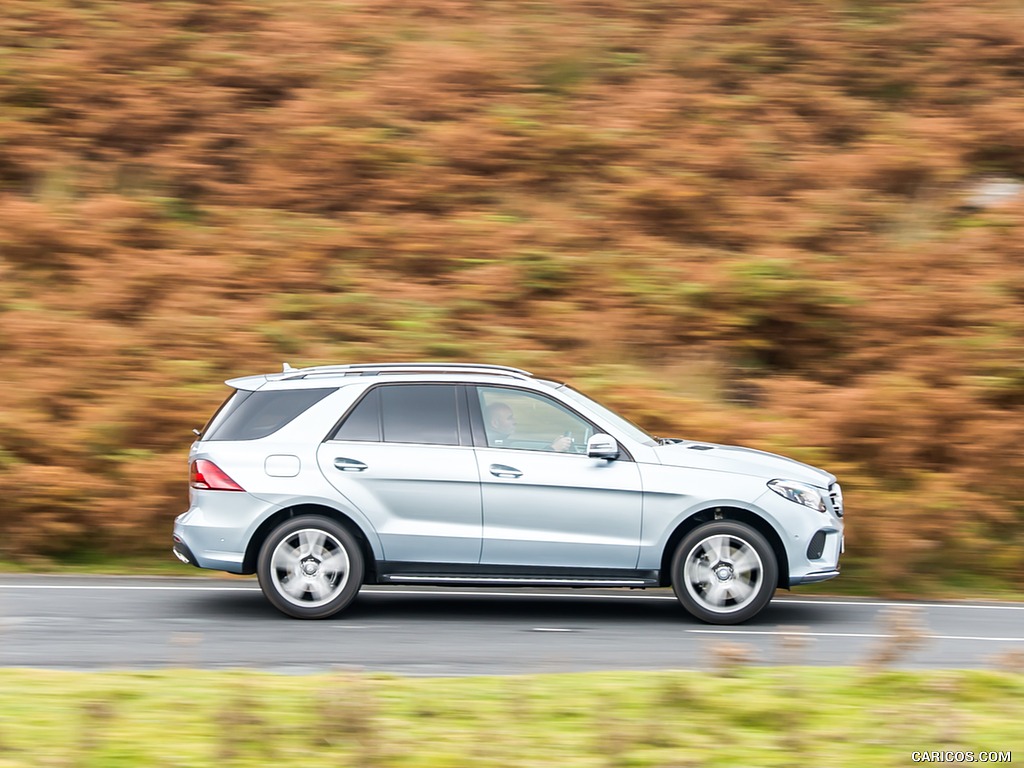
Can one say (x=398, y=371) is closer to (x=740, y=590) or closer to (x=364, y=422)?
(x=364, y=422)

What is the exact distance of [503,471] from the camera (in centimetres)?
884

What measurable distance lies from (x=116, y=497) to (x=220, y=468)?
3.26m

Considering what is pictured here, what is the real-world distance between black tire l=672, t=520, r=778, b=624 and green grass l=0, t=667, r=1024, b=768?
211 centimetres

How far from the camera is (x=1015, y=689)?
6176mm

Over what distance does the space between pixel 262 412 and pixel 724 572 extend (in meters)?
3.46

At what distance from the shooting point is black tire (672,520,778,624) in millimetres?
8797

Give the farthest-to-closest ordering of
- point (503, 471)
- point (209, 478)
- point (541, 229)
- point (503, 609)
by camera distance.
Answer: point (541, 229) < point (503, 609) < point (209, 478) < point (503, 471)

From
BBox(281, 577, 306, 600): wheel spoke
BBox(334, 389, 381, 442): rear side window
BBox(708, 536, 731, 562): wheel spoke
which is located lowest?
BBox(281, 577, 306, 600): wheel spoke

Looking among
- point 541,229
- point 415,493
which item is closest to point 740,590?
point 415,493

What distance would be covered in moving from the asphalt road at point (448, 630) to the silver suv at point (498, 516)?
360 millimetres

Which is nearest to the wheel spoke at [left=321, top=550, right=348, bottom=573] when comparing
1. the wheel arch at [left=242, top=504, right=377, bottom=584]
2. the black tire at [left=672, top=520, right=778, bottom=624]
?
the wheel arch at [left=242, top=504, right=377, bottom=584]

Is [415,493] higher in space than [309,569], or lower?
higher

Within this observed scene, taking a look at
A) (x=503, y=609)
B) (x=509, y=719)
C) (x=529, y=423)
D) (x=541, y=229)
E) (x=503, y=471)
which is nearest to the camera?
(x=509, y=719)

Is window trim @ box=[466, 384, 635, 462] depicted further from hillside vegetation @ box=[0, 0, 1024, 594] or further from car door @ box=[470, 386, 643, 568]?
hillside vegetation @ box=[0, 0, 1024, 594]
